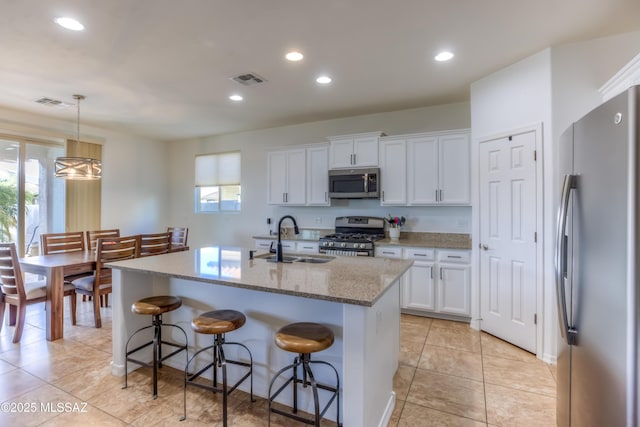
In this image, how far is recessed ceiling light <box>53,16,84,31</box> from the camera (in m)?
2.31

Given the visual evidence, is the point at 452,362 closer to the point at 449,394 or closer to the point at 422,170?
the point at 449,394

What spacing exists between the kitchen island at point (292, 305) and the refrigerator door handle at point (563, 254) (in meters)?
0.81

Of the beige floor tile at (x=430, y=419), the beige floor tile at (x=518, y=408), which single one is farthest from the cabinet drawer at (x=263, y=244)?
the beige floor tile at (x=518, y=408)

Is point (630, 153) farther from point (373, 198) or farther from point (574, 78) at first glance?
point (373, 198)

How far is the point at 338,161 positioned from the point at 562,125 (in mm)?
2604

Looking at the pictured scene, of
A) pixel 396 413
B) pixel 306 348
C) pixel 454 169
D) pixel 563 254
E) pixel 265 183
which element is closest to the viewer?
pixel 563 254

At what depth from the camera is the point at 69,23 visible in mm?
2361

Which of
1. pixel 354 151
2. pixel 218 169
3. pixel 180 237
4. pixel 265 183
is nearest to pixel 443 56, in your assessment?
pixel 354 151

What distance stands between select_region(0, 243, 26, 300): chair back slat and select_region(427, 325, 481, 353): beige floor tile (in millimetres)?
4107

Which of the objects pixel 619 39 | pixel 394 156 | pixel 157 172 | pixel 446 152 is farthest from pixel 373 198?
pixel 157 172

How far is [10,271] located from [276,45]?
11.1 ft

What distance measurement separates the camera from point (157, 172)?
21.6ft

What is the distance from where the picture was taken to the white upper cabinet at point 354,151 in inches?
172

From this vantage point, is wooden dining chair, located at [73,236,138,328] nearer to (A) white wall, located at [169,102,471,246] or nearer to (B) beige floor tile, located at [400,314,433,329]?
(A) white wall, located at [169,102,471,246]
